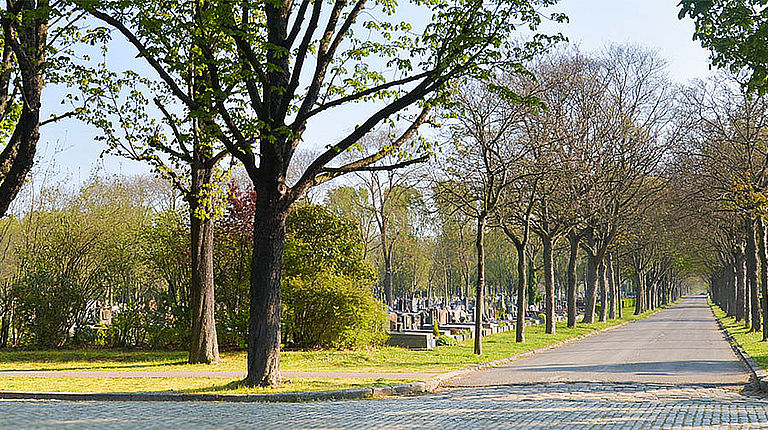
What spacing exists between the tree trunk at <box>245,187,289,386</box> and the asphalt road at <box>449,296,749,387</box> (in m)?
4.29

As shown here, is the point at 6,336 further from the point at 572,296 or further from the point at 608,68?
the point at 608,68

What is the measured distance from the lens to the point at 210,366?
1825 cm

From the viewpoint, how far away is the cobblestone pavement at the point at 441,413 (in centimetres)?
896

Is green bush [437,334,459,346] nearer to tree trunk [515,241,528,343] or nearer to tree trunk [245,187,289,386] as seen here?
tree trunk [515,241,528,343]

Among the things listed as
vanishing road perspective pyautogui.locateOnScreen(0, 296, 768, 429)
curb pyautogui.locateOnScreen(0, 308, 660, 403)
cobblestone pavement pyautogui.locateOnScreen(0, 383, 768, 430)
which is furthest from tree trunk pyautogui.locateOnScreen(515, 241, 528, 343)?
cobblestone pavement pyautogui.locateOnScreen(0, 383, 768, 430)

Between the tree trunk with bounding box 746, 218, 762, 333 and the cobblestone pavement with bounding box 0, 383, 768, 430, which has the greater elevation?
the tree trunk with bounding box 746, 218, 762, 333

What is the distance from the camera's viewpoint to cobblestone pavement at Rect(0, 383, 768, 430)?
8961mm

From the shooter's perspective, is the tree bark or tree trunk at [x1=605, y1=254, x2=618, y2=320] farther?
tree trunk at [x1=605, y1=254, x2=618, y2=320]

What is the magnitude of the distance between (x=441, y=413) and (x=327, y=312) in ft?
42.8

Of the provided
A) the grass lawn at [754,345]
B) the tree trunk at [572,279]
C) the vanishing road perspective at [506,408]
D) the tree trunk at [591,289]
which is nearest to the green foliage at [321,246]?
the vanishing road perspective at [506,408]

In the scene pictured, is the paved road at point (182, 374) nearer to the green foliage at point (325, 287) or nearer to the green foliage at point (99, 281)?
the green foliage at point (99, 281)

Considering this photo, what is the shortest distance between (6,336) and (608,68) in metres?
29.3

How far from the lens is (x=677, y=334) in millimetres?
34938

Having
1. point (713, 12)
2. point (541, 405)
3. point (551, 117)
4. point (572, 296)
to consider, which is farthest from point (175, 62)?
point (572, 296)
